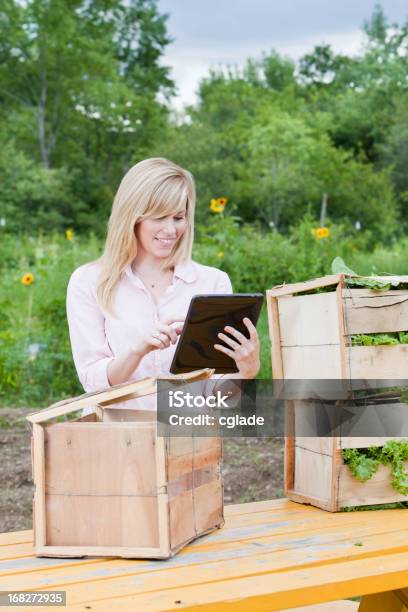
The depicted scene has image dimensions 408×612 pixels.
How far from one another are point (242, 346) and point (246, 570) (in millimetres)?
563

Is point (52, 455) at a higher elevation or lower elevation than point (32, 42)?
lower

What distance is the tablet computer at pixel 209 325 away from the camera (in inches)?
72.1

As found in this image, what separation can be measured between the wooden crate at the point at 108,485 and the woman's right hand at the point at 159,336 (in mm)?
285

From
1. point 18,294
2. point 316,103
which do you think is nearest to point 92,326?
point 18,294

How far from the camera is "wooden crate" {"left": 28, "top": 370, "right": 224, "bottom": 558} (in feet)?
5.25

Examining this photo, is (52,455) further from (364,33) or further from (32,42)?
(364,33)

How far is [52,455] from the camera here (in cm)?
164

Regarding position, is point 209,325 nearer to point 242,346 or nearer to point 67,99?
point 242,346

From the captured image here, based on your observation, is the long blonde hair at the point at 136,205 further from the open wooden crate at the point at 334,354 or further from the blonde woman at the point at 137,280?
the open wooden crate at the point at 334,354

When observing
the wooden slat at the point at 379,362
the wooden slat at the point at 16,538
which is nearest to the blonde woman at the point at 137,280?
the wooden slat at the point at 379,362

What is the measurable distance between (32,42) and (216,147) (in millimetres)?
8986

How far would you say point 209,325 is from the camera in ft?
6.18

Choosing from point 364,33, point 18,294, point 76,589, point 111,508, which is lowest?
point 76,589

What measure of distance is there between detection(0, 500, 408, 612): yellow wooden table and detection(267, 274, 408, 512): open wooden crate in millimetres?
90
